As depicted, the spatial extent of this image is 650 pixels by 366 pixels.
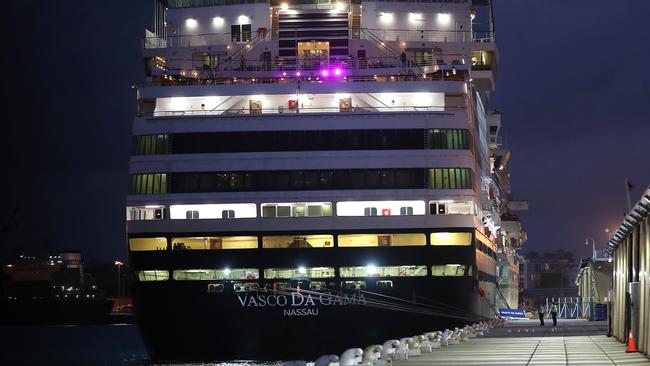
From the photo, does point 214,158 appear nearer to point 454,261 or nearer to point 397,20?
point 454,261

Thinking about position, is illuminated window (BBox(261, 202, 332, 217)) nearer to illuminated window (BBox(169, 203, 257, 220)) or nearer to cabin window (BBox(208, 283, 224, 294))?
illuminated window (BBox(169, 203, 257, 220))

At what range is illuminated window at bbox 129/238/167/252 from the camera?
46.7 meters

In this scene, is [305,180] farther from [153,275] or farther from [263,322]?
[153,275]

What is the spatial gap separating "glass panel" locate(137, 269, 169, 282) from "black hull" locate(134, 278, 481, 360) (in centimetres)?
33

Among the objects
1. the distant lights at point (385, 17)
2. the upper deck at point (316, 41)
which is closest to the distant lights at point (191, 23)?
the upper deck at point (316, 41)

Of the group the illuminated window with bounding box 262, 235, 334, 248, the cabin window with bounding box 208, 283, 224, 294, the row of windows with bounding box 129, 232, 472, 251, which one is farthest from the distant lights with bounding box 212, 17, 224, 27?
the cabin window with bounding box 208, 283, 224, 294

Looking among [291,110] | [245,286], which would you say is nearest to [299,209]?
[245,286]

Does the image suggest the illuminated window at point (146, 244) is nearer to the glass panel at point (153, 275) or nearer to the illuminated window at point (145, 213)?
the illuminated window at point (145, 213)

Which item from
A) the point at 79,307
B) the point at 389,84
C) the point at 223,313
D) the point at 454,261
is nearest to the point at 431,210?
the point at 454,261

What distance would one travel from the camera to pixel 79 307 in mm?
192250

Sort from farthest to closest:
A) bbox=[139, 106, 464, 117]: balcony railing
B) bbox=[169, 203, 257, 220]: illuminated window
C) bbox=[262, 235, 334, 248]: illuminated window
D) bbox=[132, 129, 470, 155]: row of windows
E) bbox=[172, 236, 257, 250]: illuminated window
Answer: bbox=[139, 106, 464, 117]: balcony railing < bbox=[132, 129, 470, 155]: row of windows < bbox=[169, 203, 257, 220]: illuminated window < bbox=[172, 236, 257, 250]: illuminated window < bbox=[262, 235, 334, 248]: illuminated window

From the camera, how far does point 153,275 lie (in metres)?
45.7

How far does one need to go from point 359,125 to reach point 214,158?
5.93 m

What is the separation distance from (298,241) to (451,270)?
608 cm
